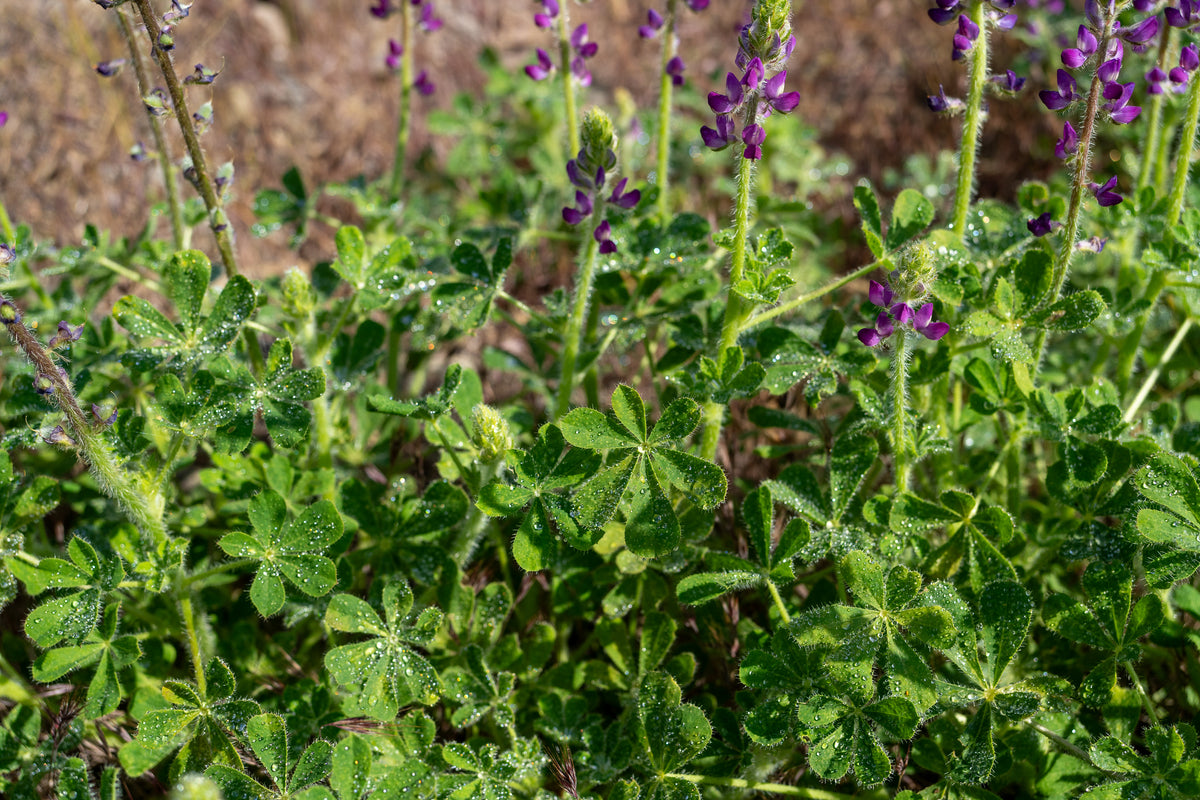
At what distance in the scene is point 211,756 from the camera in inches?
98.7

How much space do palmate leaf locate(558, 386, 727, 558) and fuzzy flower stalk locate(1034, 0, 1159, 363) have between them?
1.20m

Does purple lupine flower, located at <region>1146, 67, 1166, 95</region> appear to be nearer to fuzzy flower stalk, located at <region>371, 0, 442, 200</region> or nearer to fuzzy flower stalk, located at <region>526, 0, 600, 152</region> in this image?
fuzzy flower stalk, located at <region>526, 0, 600, 152</region>

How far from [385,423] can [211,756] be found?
1.40 m

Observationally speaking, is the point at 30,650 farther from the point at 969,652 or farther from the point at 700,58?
the point at 700,58

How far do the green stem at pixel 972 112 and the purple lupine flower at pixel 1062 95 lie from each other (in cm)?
21

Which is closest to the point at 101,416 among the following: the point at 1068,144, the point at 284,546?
the point at 284,546

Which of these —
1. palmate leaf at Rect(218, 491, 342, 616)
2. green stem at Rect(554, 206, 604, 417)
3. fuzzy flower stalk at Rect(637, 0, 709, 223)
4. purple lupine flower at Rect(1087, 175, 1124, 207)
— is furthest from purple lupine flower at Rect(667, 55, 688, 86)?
palmate leaf at Rect(218, 491, 342, 616)

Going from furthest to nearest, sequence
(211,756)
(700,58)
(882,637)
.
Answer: (700,58), (211,756), (882,637)

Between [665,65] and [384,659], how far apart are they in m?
2.09

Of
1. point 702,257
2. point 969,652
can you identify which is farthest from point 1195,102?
point 969,652

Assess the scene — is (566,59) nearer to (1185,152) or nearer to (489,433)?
(489,433)

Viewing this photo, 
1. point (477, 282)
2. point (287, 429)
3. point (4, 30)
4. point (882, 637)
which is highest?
point (4, 30)

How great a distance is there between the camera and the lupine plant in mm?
2355

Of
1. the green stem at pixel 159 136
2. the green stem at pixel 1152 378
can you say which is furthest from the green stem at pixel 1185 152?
the green stem at pixel 159 136
